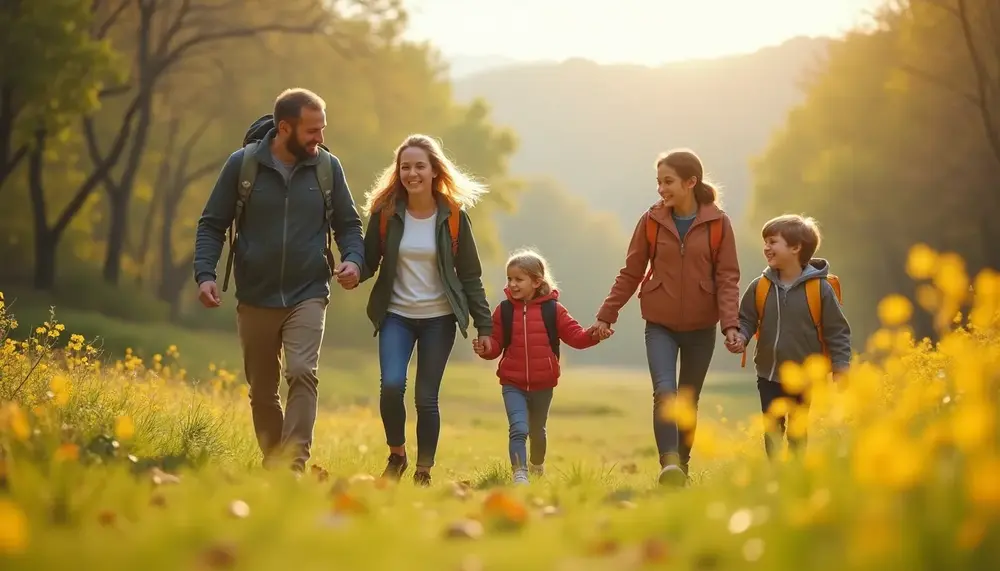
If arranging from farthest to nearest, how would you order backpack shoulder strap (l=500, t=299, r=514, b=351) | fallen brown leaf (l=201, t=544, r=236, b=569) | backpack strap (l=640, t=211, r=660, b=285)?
backpack shoulder strap (l=500, t=299, r=514, b=351)
backpack strap (l=640, t=211, r=660, b=285)
fallen brown leaf (l=201, t=544, r=236, b=569)

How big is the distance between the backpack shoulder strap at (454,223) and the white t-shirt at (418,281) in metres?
0.13

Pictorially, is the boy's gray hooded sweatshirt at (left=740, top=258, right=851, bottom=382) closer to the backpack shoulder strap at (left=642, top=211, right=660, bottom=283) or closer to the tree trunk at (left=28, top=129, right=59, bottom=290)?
the backpack shoulder strap at (left=642, top=211, right=660, bottom=283)

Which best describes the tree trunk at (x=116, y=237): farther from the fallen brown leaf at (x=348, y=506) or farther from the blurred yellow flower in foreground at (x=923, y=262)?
the blurred yellow flower in foreground at (x=923, y=262)

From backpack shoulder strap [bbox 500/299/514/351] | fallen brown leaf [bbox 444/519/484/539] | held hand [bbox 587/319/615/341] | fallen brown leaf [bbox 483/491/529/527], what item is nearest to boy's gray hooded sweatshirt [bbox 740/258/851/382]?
held hand [bbox 587/319/615/341]

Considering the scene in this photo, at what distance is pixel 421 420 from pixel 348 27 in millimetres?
20485

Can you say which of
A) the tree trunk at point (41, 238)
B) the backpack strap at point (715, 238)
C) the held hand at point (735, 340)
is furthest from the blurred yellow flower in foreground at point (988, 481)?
the tree trunk at point (41, 238)

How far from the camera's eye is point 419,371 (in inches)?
269

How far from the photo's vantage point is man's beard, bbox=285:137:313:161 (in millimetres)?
6555

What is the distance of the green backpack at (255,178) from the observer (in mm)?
6500

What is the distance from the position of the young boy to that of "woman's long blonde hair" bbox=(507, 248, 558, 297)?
1.43m

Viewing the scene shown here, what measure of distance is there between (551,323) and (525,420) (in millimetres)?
749

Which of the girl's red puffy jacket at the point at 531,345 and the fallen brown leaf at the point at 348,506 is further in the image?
the girl's red puffy jacket at the point at 531,345

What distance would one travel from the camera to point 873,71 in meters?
28.0

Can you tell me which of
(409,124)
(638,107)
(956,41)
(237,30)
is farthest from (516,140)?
(638,107)
